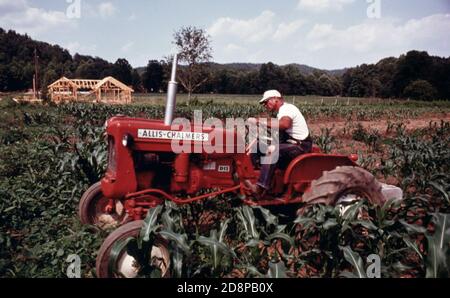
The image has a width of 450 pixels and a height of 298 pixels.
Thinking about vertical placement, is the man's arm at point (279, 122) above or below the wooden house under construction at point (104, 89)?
below

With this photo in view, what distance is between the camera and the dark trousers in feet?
12.5

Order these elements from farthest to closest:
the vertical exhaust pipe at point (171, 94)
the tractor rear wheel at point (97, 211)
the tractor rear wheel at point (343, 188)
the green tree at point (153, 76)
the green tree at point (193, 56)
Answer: the green tree at point (153, 76)
the green tree at point (193, 56)
the tractor rear wheel at point (97, 211)
the tractor rear wheel at point (343, 188)
the vertical exhaust pipe at point (171, 94)

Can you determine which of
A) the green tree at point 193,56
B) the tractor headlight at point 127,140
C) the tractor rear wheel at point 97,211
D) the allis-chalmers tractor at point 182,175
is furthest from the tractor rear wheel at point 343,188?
the green tree at point 193,56

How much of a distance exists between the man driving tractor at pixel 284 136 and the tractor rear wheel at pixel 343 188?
0.43 metres

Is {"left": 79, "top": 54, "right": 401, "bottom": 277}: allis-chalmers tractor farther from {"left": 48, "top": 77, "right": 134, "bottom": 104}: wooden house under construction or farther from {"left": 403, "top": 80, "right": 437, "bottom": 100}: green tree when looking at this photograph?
{"left": 403, "top": 80, "right": 437, "bottom": 100}: green tree

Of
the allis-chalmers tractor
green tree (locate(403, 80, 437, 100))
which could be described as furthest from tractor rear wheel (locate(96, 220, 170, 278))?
green tree (locate(403, 80, 437, 100))

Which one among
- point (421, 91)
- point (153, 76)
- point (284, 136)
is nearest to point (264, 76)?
point (153, 76)

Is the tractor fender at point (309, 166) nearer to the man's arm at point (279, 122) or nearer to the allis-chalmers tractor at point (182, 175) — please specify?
the allis-chalmers tractor at point (182, 175)

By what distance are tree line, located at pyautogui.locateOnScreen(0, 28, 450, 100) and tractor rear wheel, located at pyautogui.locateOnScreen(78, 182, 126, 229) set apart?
4711 centimetres

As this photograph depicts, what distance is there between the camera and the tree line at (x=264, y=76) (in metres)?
52.9

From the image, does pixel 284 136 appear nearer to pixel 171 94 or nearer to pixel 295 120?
pixel 295 120

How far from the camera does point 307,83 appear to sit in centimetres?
6956

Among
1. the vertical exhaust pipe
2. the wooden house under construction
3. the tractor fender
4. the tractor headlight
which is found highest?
the wooden house under construction
